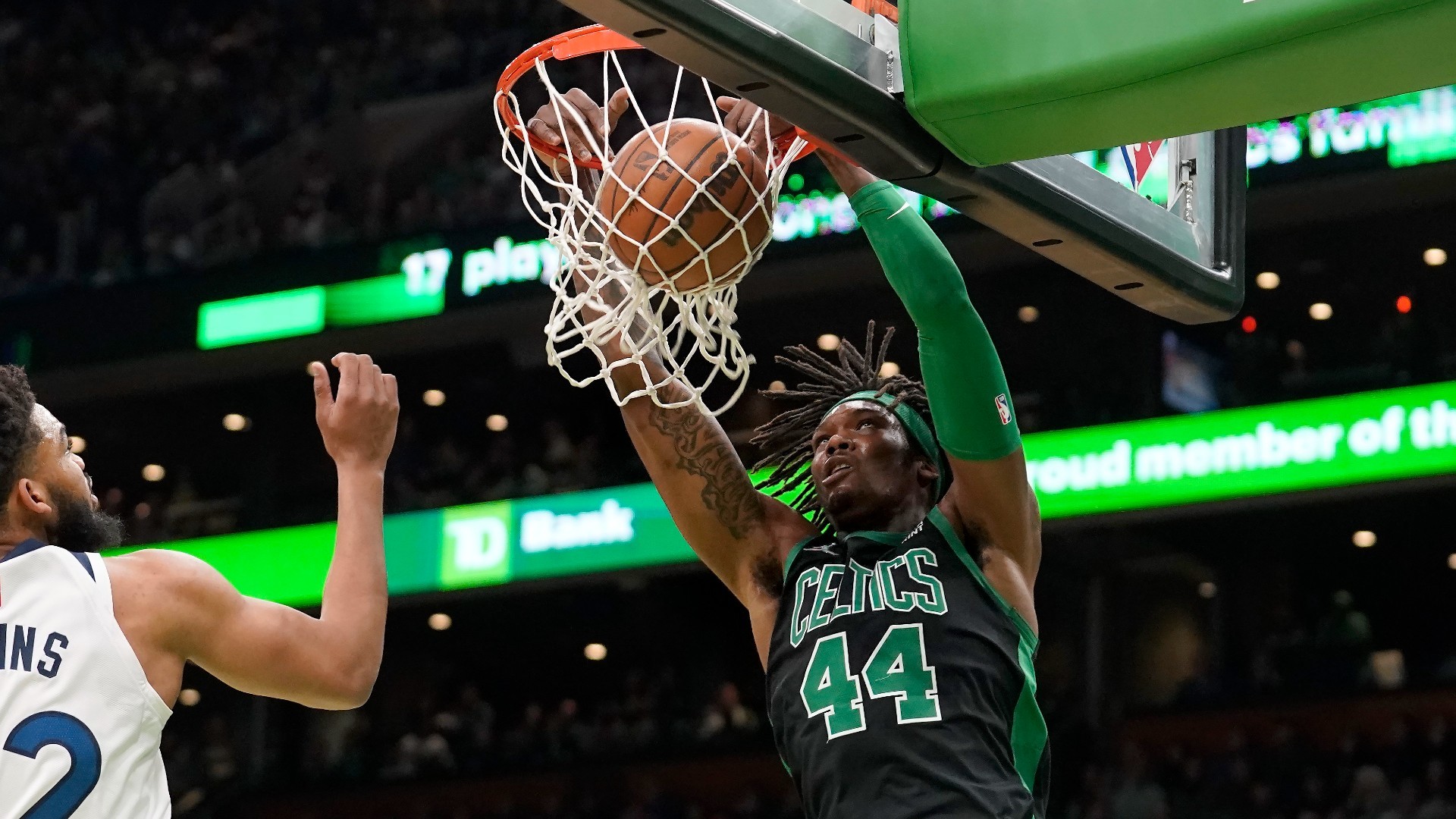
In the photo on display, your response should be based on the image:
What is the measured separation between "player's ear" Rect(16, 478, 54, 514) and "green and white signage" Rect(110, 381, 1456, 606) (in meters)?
7.20

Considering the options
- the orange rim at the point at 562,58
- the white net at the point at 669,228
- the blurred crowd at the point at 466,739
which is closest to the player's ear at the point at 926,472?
the white net at the point at 669,228

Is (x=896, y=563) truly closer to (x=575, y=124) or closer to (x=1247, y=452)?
(x=575, y=124)

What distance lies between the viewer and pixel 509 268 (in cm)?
1330

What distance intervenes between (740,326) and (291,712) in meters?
4.95

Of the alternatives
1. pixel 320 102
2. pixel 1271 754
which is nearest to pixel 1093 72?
pixel 1271 754

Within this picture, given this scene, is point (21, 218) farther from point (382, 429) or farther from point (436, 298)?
point (382, 429)

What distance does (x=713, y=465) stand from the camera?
3.75 meters

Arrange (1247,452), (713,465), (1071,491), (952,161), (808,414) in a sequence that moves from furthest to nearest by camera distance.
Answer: (1071,491), (1247,452), (808,414), (713,465), (952,161)

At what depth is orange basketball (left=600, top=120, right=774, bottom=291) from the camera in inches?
138

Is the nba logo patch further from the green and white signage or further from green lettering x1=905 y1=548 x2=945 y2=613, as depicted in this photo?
the green and white signage

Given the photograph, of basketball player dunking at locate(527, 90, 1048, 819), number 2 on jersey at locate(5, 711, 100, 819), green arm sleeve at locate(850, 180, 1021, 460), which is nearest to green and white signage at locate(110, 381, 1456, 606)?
basketball player dunking at locate(527, 90, 1048, 819)

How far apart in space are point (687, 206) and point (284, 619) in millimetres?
1263

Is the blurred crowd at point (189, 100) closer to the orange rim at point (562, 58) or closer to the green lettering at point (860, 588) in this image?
the orange rim at point (562, 58)

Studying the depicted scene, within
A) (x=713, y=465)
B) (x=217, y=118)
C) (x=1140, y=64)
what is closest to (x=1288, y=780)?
(x=713, y=465)
